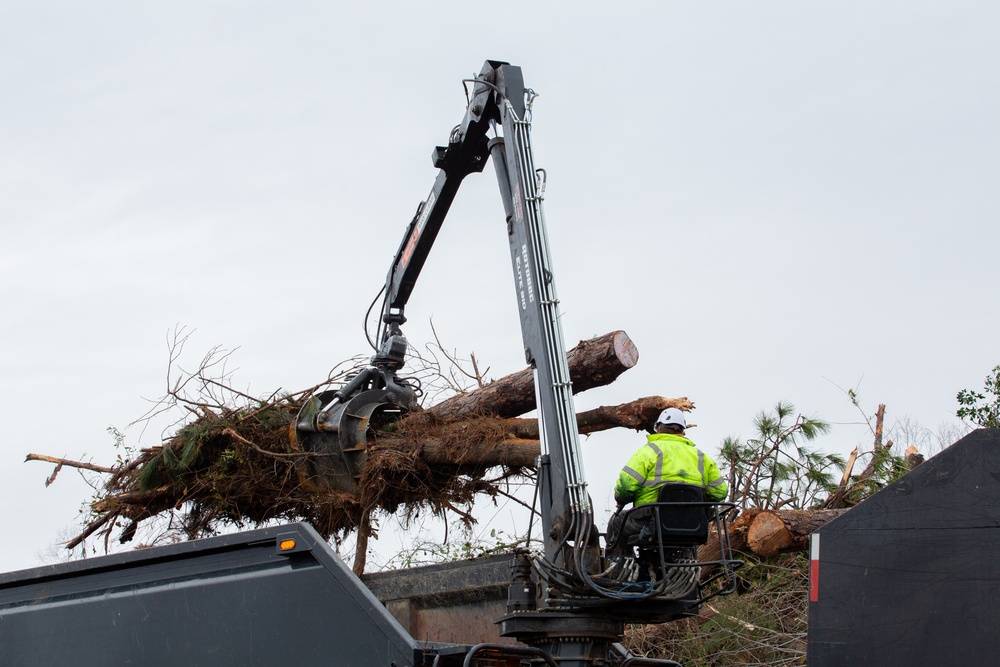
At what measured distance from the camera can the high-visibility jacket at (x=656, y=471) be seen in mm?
5514

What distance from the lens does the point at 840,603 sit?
4754 millimetres

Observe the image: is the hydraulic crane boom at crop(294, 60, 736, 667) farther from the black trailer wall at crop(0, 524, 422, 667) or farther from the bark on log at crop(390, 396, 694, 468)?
the black trailer wall at crop(0, 524, 422, 667)

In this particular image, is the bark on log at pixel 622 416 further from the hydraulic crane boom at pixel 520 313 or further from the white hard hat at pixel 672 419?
the white hard hat at pixel 672 419

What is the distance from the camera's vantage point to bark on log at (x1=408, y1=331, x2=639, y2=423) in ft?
24.0

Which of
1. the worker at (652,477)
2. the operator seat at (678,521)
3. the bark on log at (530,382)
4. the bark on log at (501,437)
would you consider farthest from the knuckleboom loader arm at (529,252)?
the bark on log at (501,437)

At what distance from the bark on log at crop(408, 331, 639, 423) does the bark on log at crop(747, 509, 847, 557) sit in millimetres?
1550

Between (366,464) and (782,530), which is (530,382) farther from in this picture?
(782,530)

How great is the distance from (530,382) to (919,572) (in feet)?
12.4

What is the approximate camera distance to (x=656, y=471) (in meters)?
5.52

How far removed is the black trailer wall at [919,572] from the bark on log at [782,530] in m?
2.98

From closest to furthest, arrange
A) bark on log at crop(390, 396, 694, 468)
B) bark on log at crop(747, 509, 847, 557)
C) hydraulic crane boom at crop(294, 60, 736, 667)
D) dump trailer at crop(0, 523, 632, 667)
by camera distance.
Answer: dump trailer at crop(0, 523, 632, 667)
hydraulic crane boom at crop(294, 60, 736, 667)
bark on log at crop(390, 396, 694, 468)
bark on log at crop(747, 509, 847, 557)

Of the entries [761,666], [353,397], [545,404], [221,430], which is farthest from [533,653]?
[221,430]

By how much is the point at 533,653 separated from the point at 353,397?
3.82 metres

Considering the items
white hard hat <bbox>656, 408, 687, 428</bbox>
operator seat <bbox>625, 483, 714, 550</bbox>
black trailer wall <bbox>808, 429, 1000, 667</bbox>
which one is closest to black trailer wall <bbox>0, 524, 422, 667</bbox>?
operator seat <bbox>625, 483, 714, 550</bbox>
